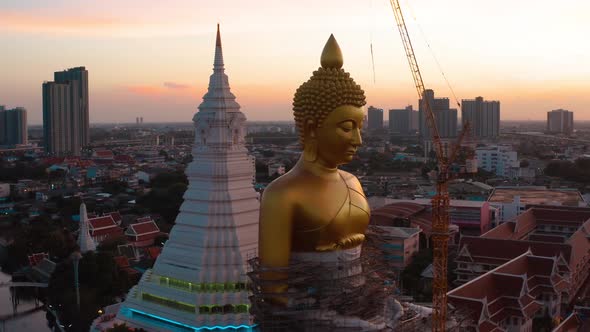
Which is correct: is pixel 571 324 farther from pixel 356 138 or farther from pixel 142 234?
pixel 142 234

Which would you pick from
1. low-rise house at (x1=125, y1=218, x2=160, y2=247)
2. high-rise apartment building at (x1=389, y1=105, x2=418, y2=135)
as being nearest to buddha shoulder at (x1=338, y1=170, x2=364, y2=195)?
low-rise house at (x1=125, y1=218, x2=160, y2=247)

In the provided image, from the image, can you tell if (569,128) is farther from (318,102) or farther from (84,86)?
(318,102)

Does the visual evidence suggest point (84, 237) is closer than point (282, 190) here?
No

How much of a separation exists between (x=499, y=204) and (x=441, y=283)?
25.2 m

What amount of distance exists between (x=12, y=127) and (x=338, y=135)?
13727 cm

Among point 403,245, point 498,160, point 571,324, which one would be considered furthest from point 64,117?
point 571,324

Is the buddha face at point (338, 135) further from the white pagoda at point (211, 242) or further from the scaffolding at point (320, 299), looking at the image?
the white pagoda at point (211, 242)

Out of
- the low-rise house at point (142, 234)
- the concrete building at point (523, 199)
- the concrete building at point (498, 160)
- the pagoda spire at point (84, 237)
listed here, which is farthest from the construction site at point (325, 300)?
the concrete building at point (498, 160)

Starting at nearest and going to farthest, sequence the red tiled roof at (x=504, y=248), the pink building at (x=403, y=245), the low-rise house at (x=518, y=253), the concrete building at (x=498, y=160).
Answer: the low-rise house at (x=518, y=253) < the red tiled roof at (x=504, y=248) < the pink building at (x=403, y=245) < the concrete building at (x=498, y=160)

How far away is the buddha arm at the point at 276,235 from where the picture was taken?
8.54 meters

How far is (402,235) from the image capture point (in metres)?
28.5

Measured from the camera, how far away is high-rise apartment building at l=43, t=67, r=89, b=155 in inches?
3971

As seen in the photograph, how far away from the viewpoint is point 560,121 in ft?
622

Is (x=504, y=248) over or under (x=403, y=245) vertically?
over
